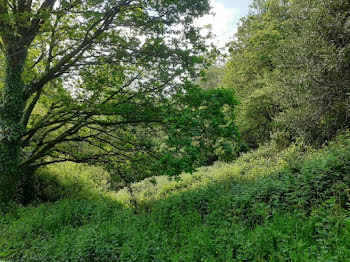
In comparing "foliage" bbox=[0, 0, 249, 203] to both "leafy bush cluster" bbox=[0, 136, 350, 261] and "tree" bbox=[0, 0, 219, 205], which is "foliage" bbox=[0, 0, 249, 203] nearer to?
"tree" bbox=[0, 0, 219, 205]

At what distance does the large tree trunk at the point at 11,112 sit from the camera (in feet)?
26.7

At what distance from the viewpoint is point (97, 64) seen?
336 inches

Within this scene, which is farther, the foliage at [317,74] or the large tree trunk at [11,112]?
the foliage at [317,74]

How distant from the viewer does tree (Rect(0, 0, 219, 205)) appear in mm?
7523

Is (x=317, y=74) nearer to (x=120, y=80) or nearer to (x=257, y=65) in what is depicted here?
(x=120, y=80)

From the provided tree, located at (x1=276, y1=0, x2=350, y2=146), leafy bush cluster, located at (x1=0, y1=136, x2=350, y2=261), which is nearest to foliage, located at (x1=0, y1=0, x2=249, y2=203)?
leafy bush cluster, located at (x1=0, y1=136, x2=350, y2=261)

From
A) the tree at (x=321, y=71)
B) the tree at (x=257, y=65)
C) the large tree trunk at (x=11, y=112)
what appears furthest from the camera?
the tree at (x=257, y=65)

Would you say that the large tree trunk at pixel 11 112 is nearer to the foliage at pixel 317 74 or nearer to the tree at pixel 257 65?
the foliage at pixel 317 74

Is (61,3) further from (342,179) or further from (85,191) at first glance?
(85,191)

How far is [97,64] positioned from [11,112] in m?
3.46

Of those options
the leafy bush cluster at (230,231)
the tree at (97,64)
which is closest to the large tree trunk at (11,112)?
the tree at (97,64)

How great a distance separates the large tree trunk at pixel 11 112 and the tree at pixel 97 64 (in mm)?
29

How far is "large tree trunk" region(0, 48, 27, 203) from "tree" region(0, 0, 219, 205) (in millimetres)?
29

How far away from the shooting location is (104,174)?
19.2 metres
